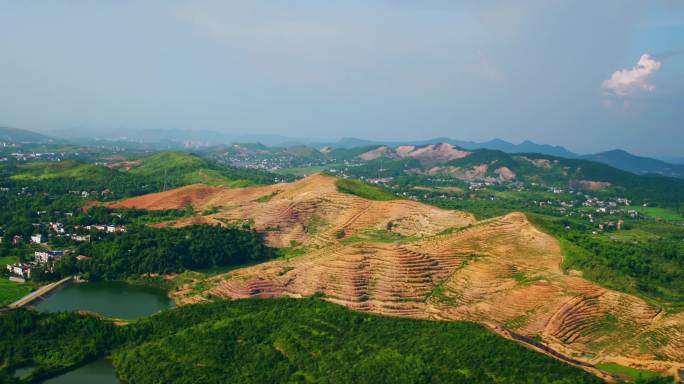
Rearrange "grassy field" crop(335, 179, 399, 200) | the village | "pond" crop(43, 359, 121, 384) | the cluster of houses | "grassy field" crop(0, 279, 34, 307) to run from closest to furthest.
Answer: "pond" crop(43, 359, 121, 384)
"grassy field" crop(0, 279, 34, 307)
the cluster of houses
the village
"grassy field" crop(335, 179, 399, 200)

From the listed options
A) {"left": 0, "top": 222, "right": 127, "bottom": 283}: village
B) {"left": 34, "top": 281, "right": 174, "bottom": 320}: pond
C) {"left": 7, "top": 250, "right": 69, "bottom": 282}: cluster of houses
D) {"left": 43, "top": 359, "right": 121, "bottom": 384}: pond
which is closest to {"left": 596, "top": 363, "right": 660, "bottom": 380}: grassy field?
{"left": 43, "top": 359, "right": 121, "bottom": 384}: pond

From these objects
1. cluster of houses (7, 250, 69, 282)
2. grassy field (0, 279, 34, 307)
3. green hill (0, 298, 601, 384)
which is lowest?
grassy field (0, 279, 34, 307)

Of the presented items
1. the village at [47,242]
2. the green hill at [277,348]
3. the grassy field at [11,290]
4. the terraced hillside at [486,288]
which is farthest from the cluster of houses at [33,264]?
the green hill at [277,348]

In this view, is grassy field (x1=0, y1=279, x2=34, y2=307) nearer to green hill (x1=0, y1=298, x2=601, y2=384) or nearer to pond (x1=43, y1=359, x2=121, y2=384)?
green hill (x1=0, y1=298, x2=601, y2=384)

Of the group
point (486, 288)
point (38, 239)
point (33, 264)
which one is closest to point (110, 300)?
point (33, 264)

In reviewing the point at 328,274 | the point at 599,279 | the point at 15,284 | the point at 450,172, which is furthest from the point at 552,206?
the point at 15,284

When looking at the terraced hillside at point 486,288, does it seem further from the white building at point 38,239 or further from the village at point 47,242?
the white building at point 38,239

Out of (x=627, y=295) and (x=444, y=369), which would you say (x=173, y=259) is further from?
(x=627, y=295)

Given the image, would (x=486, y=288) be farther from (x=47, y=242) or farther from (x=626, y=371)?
(x=47, y=242)
